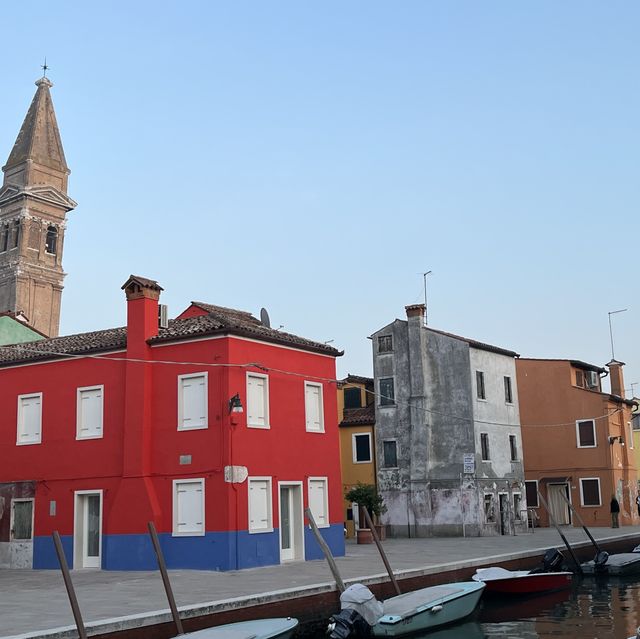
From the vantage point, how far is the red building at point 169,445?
21953 mm

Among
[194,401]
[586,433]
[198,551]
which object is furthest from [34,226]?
[198,551]

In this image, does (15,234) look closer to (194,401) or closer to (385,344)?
(385,344)

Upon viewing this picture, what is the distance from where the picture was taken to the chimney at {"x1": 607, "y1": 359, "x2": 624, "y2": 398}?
44.0 meters

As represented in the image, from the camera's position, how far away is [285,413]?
78.8ft

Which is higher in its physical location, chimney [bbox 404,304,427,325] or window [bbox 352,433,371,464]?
chimney [bbox 404,304,427,325]

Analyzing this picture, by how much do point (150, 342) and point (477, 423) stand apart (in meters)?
17.9

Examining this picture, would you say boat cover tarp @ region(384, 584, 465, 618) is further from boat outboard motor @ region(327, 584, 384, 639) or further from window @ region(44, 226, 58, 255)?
window @ region(44, 226, 58, 255)

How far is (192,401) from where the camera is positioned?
22.8 meters

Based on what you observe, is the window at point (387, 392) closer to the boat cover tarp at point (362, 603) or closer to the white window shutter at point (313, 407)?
the white window shutter at point (313, 407)

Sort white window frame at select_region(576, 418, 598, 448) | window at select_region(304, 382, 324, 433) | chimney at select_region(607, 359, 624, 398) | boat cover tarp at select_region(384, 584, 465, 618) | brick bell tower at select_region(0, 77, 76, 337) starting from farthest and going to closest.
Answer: brick bell tower at select_region(0, 77, 76, 337) → chimney at select_region(607, 359, 624, 398) → white window frame at select_region(576, 418, 598, 448) → window at select_region(304, 382, 324, 433) → boat cover tarp at select_region(384, 584, 465, 618)

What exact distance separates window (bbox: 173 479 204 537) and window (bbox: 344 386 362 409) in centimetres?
1974

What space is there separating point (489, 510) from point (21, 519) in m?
19.8

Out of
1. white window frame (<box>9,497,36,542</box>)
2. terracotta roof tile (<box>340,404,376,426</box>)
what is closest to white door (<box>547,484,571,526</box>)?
terracotta roof tile (<box>340,404,376,426</box>)

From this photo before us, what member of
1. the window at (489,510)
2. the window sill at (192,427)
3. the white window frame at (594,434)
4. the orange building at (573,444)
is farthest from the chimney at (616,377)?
the window sill at (192,427)
